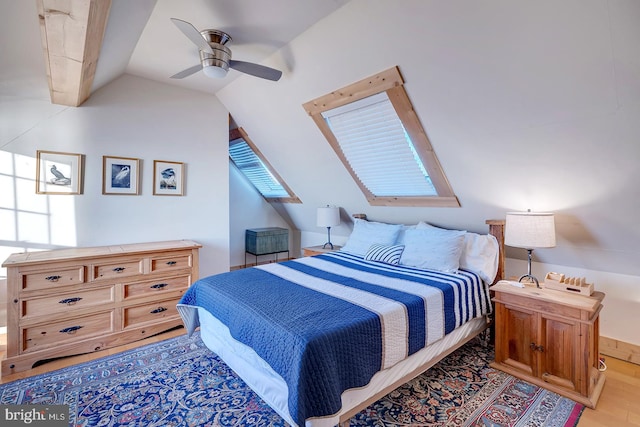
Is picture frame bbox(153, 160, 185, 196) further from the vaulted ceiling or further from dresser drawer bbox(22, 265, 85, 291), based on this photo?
dresser drawer bbox(22, 265, 85, 291)

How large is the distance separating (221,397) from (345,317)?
108cm

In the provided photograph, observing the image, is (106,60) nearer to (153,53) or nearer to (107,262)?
(153,53)

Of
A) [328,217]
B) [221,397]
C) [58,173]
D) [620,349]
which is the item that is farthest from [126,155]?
[620,349]

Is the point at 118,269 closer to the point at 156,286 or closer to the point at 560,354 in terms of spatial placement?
the point at 156,286

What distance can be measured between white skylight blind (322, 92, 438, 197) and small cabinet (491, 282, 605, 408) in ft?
4.18

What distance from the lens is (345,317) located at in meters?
1.64

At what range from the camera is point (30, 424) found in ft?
5.20

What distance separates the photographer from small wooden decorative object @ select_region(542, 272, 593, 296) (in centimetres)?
213

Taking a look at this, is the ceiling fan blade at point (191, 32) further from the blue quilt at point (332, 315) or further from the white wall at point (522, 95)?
the blue quilt at point (332, 315)

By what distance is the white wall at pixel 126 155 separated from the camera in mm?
2646

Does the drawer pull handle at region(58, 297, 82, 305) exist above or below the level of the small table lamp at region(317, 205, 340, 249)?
below

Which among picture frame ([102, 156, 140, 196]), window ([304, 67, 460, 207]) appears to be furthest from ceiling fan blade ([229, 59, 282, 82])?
picture frame ([102, 156, 140, 196])

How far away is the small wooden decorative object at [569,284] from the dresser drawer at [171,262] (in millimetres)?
3179

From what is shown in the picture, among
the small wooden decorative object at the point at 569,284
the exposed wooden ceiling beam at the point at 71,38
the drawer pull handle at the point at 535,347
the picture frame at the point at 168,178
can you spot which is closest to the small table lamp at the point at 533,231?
the small wooden decorative object at the point at 569,284
